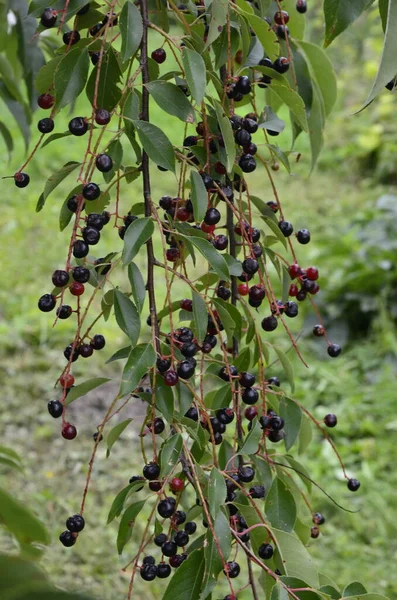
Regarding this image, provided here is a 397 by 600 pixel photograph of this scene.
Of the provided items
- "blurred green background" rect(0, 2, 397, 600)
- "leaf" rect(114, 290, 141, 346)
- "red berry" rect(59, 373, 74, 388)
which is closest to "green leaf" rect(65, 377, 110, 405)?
"red berry" rect(59, 373, 74, 388)

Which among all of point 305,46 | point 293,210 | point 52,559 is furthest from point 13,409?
point 293,210

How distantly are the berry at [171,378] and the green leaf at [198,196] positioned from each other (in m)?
0.14

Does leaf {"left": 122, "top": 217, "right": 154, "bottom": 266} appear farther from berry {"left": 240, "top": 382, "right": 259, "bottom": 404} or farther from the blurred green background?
the blurred green background

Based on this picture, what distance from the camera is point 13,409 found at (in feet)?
8.83

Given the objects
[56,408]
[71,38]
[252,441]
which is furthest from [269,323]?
[71,38]

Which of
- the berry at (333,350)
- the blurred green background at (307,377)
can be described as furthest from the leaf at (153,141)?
the blurred green background at (307,377)

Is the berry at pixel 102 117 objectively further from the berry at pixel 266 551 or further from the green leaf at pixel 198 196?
the berry at pixel 266 551

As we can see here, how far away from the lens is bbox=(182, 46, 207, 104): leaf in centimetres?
68

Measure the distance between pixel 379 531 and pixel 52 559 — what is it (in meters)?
0.93

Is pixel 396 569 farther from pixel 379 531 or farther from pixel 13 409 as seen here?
pixel 13 409

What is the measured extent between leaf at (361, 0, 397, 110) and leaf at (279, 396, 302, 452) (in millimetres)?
374

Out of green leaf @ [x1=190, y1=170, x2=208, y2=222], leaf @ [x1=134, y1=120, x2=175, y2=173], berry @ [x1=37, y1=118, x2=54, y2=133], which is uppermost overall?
berry @ [x1=37, y1=118, x2=54, y2=133]

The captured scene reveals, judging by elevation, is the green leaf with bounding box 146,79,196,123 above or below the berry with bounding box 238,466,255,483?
above

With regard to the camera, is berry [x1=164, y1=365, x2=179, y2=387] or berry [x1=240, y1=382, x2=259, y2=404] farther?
berry [x1=240, y1=382, x2=259, y2=404]
